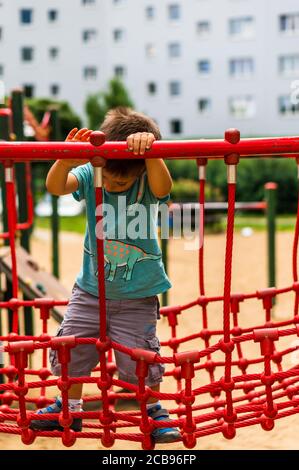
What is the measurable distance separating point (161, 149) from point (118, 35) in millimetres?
33764

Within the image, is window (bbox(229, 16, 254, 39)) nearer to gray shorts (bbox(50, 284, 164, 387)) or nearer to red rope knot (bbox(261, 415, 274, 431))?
gray shorts (bbox(50, 284, 164, 387))

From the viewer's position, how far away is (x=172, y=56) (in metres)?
33.4

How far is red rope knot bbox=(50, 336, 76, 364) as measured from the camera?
6.88ft

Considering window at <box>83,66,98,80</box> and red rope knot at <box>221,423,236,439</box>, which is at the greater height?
window at <box>83,66,98,80</box>

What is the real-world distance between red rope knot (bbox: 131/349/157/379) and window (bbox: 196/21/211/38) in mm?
31974

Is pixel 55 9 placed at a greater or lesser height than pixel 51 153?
greater

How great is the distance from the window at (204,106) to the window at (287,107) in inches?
123

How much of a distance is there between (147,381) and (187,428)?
0.78ft

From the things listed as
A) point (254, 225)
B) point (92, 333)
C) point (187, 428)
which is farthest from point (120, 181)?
point (254, 225)

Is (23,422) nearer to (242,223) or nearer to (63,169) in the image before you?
(63,169)

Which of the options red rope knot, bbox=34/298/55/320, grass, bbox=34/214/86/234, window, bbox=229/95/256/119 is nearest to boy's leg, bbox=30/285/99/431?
red rope knot, bbox=34/298/55/320

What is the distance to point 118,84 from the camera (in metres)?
30.7

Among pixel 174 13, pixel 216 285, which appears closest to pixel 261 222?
pixel 216 285

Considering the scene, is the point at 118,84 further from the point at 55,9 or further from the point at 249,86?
the point at 55,9
